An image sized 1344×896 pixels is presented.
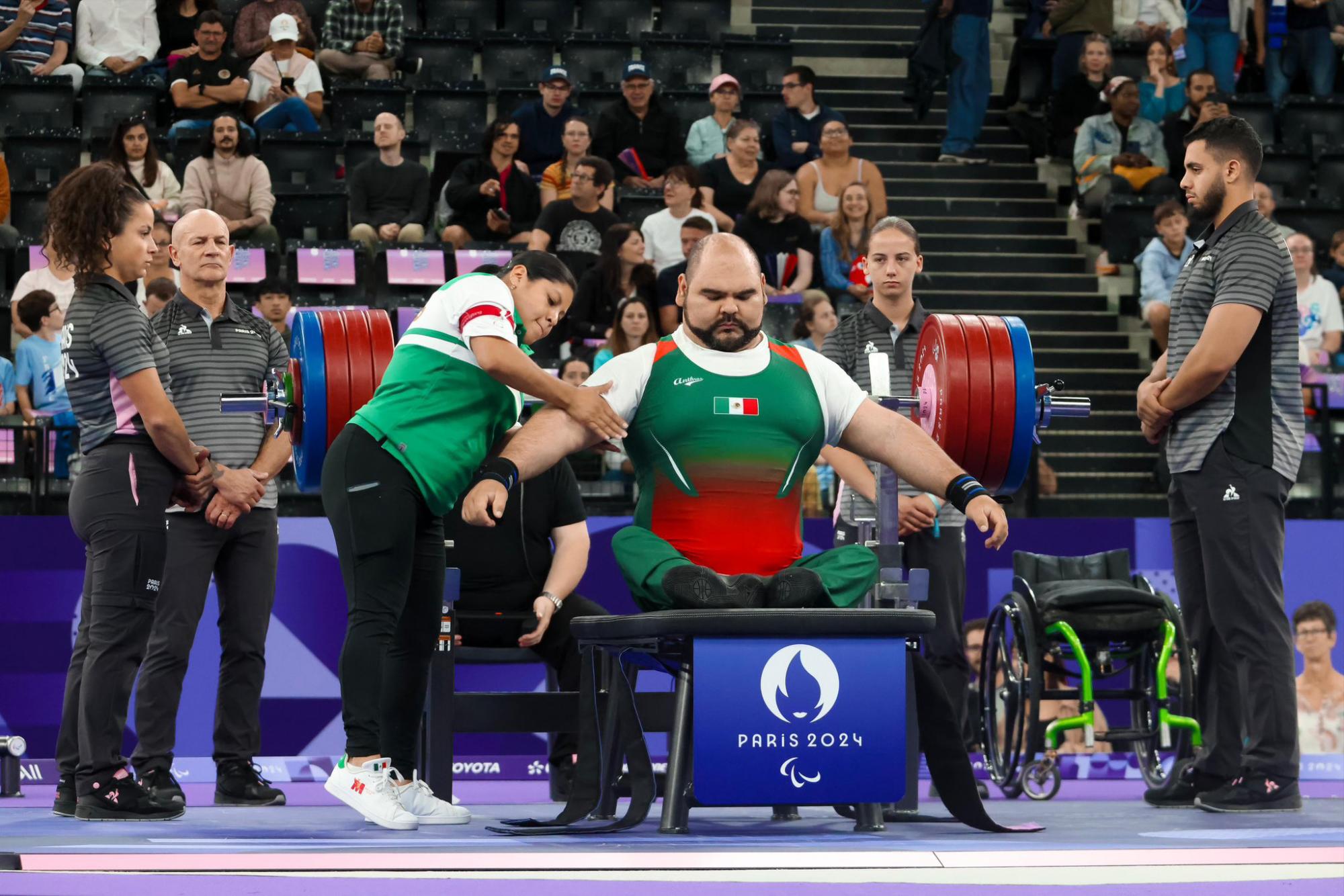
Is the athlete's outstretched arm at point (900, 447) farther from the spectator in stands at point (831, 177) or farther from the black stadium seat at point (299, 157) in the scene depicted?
the black stadium seat at point (299, 157)

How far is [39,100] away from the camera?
10.5 meters

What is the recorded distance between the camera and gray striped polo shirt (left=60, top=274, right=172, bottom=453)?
4531 mm

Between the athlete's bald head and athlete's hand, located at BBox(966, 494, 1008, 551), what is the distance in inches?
27.3

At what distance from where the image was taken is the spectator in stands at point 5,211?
913 cm

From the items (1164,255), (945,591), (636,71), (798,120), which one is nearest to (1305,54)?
(1164,255)

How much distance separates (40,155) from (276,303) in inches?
121

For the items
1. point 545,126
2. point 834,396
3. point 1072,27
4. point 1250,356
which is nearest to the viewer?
point 834,396

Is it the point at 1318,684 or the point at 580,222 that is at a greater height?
the point at 580,222

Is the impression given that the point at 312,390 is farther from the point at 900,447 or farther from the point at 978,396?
the point at 978,396

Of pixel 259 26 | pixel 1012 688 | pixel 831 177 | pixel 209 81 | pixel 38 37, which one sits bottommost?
pixel 1012 688

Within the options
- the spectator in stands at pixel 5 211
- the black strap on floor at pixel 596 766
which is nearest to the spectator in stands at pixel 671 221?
the spectator in stands at pixel 5 211

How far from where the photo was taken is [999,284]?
35.7ft

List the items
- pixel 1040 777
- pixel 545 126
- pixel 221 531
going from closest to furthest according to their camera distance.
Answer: pixel 221 531 < pixel 1040 777 < pixel 545 126

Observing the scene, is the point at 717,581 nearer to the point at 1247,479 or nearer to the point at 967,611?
the point at 1247,479
